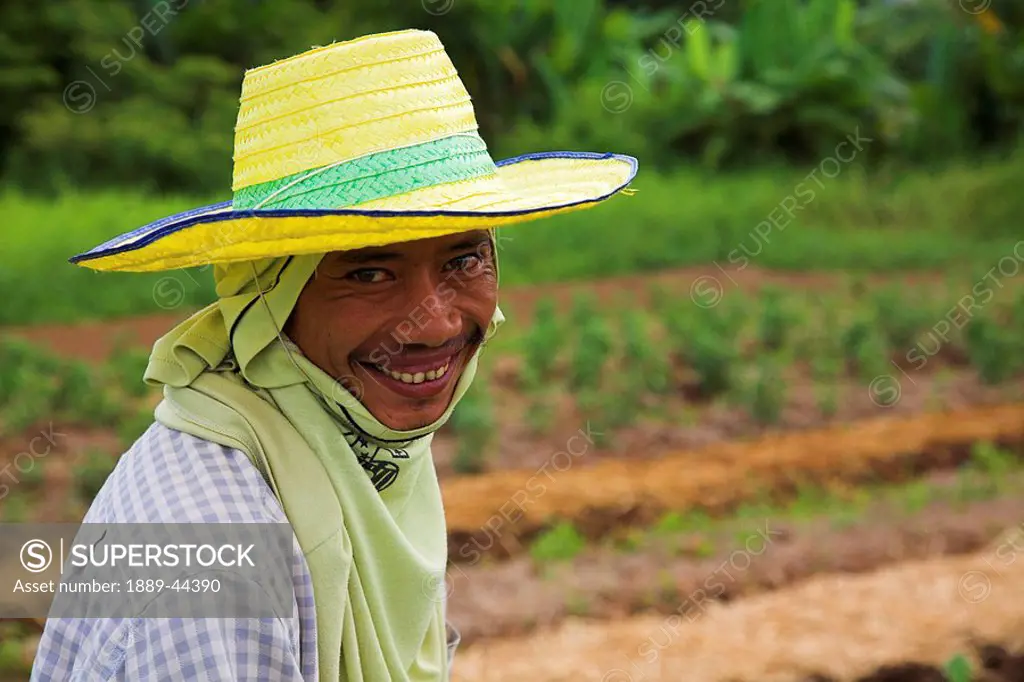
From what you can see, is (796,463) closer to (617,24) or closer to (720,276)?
(720,276)

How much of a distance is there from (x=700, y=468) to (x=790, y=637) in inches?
88.7

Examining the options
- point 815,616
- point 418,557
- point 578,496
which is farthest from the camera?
point 578,496

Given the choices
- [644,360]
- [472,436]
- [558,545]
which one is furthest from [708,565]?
[644,360]

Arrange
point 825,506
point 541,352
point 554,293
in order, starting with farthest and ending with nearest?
point 554,293 < point 541,352 < point 825,506

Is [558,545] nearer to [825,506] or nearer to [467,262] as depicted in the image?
[825,506]

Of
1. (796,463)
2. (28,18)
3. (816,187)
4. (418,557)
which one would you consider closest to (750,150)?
(816,187)

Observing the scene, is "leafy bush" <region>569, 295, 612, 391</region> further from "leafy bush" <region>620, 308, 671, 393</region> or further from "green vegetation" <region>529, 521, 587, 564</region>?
"green vegetation" <region>529, 521, 587, 564</region>

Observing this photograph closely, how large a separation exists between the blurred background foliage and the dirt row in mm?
7416

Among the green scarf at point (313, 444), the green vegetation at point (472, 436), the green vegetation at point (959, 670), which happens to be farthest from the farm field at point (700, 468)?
the green scarf at point (313, 444)

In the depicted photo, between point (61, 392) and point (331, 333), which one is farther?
point (61, 392)

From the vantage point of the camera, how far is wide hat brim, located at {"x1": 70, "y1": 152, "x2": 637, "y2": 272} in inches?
68.7

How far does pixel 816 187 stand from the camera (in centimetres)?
1363

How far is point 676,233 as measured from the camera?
11.6 m

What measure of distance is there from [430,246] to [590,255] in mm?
8990
